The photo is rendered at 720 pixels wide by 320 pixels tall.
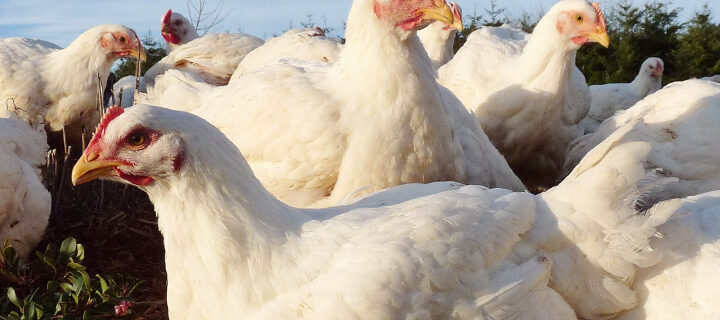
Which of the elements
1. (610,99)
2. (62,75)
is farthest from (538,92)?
(62,75)

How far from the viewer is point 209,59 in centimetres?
638

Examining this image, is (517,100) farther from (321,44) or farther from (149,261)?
(149,261)

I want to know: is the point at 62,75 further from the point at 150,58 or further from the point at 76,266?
the point at 150,58

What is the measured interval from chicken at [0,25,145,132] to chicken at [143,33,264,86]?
1.10ft

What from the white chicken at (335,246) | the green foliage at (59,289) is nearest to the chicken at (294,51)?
the green foliage at (59,289)

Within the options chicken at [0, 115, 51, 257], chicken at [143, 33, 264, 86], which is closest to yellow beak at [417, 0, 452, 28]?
chicken at [0, 115, 51, 257]

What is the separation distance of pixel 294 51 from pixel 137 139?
3416 mm

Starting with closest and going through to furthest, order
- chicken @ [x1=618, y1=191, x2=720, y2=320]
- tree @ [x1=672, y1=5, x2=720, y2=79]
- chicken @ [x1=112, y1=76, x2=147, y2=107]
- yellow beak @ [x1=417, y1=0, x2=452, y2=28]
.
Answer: chicken @ [x1=618, y1=191, x2=720, y2=320]
yellow beak @ [x1=417, y1=0, x2=452, y2=28]
chicken @ [x1=112, y1=76, x2=147, y2=107]
tree @ [x1=672, y1=5, x2=720, y2=79]

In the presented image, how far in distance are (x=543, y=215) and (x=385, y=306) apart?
0.87m

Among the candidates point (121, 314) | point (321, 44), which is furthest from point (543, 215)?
point (321, 44)

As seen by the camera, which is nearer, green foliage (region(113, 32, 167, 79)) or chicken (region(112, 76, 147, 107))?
chicken (region(112, 76, 147, 107))

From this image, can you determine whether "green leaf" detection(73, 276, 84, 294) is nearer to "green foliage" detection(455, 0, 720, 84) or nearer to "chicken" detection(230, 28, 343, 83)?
"chicken" detection(230, 28, 343, 83)

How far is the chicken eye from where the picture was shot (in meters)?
2.46

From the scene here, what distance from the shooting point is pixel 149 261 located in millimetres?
4305
